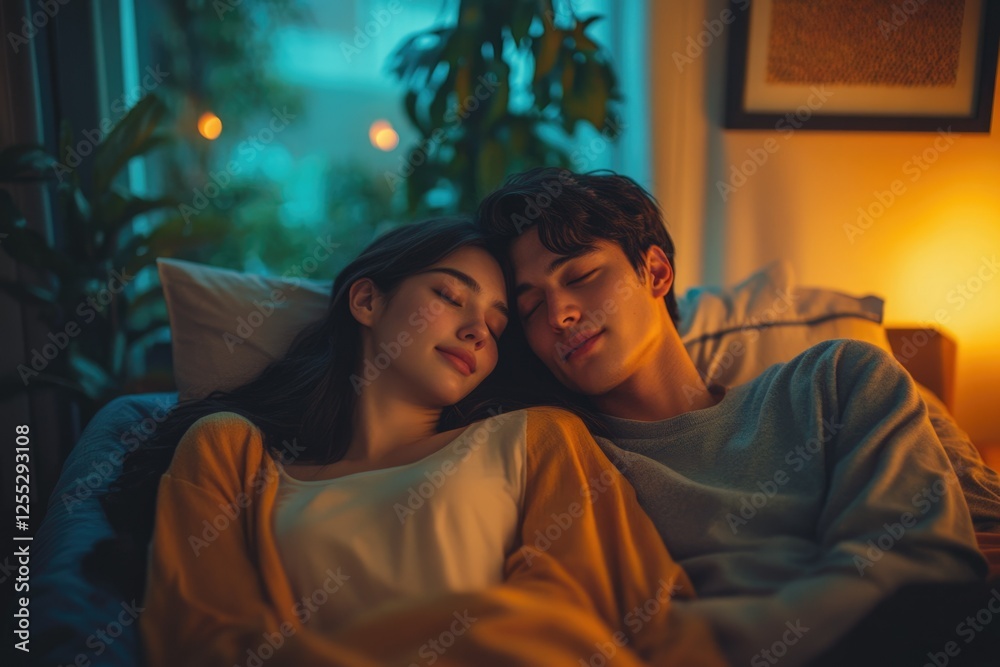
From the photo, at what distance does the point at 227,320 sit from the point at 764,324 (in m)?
1.29

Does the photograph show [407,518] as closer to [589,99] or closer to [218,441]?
[218,441]

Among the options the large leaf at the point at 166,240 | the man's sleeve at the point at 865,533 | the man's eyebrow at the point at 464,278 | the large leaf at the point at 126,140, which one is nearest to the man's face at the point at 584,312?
the man's eyebrow at the point at 464,278

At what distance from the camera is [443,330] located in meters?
Answer: 1.31

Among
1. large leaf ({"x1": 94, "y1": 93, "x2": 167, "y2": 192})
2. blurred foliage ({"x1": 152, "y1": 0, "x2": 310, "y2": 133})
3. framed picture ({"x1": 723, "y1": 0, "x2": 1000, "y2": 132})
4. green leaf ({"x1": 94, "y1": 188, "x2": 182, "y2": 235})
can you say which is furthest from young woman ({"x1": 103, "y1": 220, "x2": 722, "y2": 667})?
blurred foliage ({"x1": 152, "y1": 0, "x2": 310, "y2": 133})

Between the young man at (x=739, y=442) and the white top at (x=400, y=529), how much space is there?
28 cm

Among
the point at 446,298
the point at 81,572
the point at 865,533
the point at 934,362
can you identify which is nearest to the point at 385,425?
the point at 446,298

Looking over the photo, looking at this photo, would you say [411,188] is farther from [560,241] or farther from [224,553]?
[224,553]

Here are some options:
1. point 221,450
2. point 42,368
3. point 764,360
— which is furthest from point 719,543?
point 42,368

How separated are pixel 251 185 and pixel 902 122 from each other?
223 centimetres

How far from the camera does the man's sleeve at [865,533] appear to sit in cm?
94

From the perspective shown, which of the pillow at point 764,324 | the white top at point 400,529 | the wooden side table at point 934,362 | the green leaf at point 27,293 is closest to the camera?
the white top at point 400,529

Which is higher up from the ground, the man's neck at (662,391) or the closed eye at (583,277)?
the closed eye at (583,277)

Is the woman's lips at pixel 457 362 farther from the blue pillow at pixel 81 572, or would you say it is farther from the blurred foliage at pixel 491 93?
the blurred foliage at pixel 491 93

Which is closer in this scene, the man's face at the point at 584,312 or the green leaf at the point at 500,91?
the man's face at the point at 584,312
